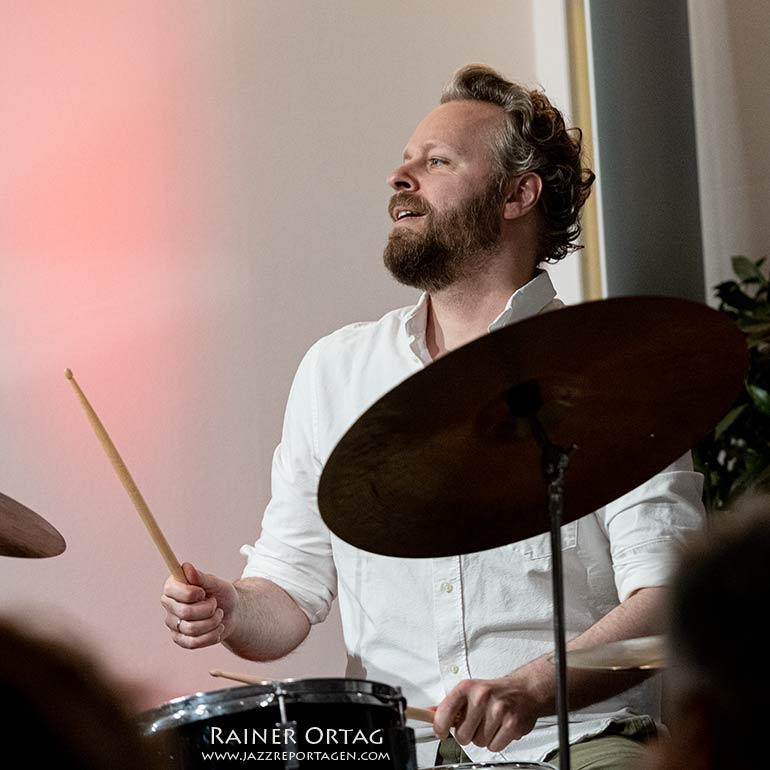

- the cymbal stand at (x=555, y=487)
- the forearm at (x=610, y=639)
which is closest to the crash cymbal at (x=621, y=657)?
the cymbal stand at (x=555, y=487)

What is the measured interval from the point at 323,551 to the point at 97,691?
157cm

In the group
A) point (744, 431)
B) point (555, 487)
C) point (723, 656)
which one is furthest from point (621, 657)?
point (744, 431)

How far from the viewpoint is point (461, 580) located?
190 centimetres

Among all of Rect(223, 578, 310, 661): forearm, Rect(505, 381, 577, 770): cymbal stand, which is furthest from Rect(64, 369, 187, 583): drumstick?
Rect(505, 381, 577, 770): cymbal stand

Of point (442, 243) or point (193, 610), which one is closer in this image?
point (193, 610)

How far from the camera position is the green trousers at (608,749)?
1.68 m

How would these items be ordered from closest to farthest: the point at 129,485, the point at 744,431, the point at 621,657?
the point at 621,657 < the point at 129,485 < the point at 744,431

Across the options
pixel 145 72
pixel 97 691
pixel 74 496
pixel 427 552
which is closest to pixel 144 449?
pixel 74 496

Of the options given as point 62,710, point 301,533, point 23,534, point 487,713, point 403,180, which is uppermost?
point 403,180

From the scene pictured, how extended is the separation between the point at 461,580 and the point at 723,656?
1.34 metres

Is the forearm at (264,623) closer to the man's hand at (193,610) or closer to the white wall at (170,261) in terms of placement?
the man's hand at (193,610)

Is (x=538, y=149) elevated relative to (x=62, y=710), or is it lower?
elevated

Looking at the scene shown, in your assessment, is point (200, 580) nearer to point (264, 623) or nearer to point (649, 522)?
point (264, 623)

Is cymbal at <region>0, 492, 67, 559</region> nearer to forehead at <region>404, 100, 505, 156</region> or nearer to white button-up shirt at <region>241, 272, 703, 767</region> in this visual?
white button-up shirt at <region>241, 272, 703, 767</region>
